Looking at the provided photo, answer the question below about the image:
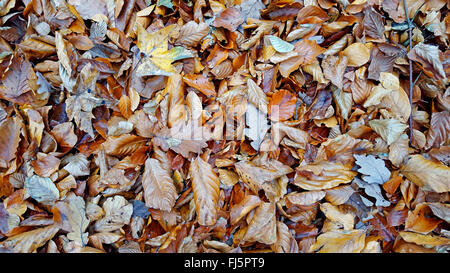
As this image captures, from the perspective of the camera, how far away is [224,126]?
119 cm

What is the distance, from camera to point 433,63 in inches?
47.6

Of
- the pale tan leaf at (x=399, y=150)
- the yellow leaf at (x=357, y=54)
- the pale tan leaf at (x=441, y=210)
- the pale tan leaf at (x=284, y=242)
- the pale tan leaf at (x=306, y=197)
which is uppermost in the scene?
→ the yellow leaf at (x=357, y=54)

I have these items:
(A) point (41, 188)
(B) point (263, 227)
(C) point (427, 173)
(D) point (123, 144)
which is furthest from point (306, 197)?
(A) point (41, 188)

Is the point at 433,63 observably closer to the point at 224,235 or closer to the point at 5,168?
the point at 224,235

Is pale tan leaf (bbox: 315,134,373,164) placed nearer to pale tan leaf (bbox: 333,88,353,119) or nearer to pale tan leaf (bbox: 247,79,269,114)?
pale tan leaf (bbox: 333,88,353,119)

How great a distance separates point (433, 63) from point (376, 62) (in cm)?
21

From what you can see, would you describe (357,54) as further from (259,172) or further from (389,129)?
(259,172)

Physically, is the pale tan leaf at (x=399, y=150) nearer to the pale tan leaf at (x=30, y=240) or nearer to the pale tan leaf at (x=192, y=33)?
the pale tan leaf at (x=192, y=33)

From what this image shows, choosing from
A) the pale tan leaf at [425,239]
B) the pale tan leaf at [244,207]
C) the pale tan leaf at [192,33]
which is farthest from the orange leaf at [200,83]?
the pale tan leaf at [425,239]

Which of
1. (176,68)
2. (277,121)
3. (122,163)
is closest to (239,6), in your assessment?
(176,68)

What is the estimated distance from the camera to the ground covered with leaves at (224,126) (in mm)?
1168

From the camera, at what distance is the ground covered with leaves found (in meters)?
1.17

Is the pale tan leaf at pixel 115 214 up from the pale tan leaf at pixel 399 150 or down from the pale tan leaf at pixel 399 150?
down

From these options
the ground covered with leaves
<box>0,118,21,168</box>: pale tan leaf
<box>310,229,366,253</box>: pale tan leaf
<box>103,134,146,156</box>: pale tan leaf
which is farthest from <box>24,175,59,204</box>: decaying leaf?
<box>310,229,366,253</box>: pale tan leaf
